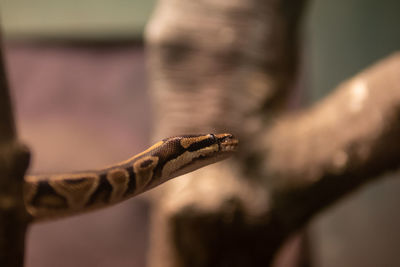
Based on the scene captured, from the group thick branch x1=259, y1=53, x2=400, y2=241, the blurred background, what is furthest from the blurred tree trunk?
the blurred background

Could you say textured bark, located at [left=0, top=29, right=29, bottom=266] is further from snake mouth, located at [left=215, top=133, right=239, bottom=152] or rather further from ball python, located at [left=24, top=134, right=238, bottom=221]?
snake mouth, located at [left=215, top=133, right=239, bottom=152]

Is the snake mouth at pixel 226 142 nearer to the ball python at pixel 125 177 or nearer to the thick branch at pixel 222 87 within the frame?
the ball python at pixel 125 177

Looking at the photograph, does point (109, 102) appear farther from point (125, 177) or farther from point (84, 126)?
point (125, 177)

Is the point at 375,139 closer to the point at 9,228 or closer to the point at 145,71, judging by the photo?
the point at 9,228

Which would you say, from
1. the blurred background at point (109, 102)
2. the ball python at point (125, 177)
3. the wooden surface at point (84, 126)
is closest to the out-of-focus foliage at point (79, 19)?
the blurred background at point (109, 102)

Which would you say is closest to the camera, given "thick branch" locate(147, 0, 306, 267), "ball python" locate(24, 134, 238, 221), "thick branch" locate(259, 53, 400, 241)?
"ball python" locate(24, 134, 238, 221)

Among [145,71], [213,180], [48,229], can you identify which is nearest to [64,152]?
[48,229]
